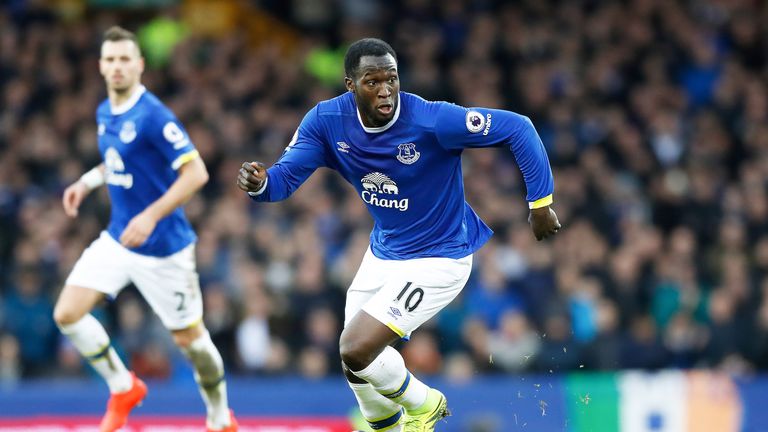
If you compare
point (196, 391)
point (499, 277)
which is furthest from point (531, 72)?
point (196, 391)

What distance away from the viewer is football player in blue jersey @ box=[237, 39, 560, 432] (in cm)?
734

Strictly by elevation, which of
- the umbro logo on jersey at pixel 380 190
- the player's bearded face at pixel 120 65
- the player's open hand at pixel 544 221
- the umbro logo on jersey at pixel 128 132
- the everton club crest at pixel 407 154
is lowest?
the player's open hand at pixel 544 221

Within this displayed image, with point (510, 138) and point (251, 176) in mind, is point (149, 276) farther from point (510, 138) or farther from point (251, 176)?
point (510, 138)

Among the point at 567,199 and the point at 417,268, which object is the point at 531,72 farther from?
the point at 417,268

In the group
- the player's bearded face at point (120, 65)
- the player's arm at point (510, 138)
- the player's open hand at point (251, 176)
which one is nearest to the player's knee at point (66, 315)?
the player's bearded face at point (120, 65)

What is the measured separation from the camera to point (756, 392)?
13461 millimetres

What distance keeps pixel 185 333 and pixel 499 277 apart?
5.84 metres

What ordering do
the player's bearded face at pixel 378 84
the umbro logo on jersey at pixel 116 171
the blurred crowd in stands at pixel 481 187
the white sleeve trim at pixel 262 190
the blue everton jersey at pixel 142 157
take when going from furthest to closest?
the blurred crowd in stands at pixel 481 187 < the umbro logo on jersey at pixel 116 171 < the blue everton jersey at pixel 142 157 < the white sleeve trim at pixel 262 190 < the player's bearded face at pixel 378 84

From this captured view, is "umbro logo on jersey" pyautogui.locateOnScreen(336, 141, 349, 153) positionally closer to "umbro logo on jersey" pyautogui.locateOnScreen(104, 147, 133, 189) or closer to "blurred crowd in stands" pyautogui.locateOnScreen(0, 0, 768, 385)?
"umbro logo on jersey" pyautogui.locateOnScreen(104, 147, 133, 189)

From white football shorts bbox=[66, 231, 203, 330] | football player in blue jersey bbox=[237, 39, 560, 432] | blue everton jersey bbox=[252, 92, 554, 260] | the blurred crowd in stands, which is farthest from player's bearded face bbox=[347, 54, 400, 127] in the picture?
the blurred crowd in stands

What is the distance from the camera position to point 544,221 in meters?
7.39

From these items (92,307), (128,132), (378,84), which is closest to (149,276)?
(92,307)

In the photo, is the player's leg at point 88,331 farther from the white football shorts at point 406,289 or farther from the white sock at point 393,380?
the white sock at point 393,380

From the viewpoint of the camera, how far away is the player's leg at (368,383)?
7.81 m
